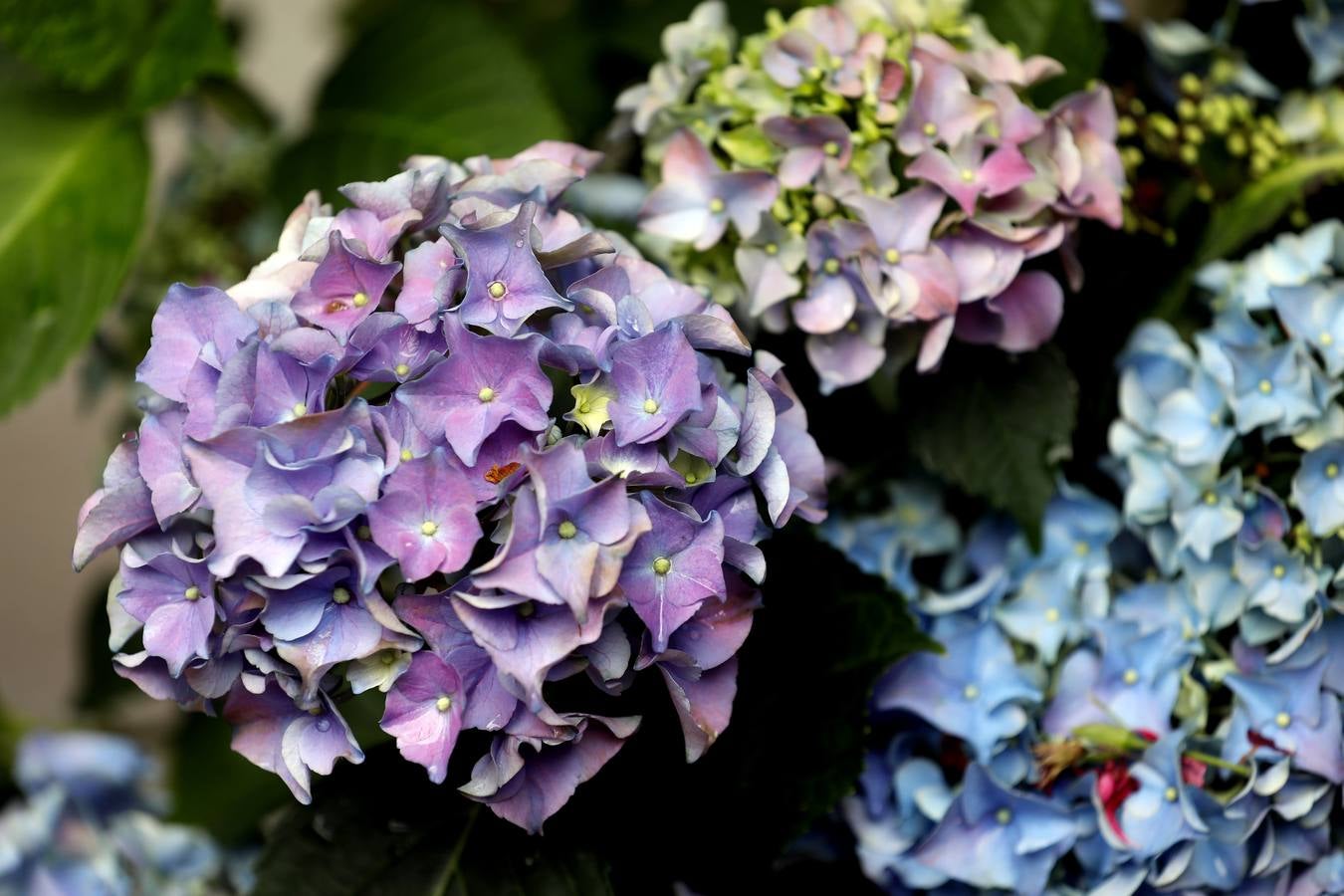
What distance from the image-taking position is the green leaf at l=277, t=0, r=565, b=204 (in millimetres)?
742

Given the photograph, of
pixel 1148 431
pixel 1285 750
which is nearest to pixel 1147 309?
pixel 1148 431

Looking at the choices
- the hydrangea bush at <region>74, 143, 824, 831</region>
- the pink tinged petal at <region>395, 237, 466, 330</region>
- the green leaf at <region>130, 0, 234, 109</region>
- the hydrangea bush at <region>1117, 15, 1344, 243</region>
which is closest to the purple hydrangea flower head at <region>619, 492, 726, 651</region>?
the hydrangea bush at <region>74, 143, 824, 831</region>

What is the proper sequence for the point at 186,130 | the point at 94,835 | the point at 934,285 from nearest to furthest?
1. the point at 934,285
2. the point at 94,835
3. the point at 186,130

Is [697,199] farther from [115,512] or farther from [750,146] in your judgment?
[115,512]

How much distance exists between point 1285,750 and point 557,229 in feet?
1.21

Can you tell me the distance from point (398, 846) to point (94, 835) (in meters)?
0.30

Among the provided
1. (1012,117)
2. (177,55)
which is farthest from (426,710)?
(177,55)

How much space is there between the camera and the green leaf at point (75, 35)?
0.70 meters

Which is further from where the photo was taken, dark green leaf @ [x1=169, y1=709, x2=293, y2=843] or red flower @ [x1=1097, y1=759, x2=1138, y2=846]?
dark green leaf @ [x1=169, y1=709, x2=293, y2=843]

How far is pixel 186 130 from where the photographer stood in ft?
3.22

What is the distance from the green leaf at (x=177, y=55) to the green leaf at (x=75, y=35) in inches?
1.1

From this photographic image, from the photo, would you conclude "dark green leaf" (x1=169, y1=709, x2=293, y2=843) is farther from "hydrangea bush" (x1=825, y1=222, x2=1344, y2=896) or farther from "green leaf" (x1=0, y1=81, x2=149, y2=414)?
"hydrangea bush" (x1=825, y1=222, x2=1344, y2=896)

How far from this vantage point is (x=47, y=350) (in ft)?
2.22

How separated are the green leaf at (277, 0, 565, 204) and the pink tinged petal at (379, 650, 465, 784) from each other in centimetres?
37
